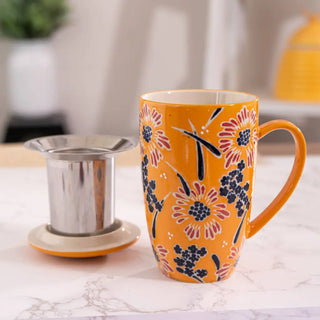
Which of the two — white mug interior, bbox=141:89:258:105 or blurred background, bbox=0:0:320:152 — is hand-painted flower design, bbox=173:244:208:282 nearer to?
white mug interior, bbox=141:89:258:105

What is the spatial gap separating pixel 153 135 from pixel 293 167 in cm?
15

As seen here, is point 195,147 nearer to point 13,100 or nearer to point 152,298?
point 152,298

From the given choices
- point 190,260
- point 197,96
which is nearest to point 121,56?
point 197,96

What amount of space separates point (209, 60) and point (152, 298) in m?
1.57

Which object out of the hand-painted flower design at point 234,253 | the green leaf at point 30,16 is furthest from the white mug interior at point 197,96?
the green leaf at point 30,16

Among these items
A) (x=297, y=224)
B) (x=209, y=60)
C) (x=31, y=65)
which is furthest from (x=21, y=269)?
(x=31, y=65)

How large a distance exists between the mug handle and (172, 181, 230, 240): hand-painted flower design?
0.20 feet

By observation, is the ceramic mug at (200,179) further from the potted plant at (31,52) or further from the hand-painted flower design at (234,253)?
the potted plant at (31,52)

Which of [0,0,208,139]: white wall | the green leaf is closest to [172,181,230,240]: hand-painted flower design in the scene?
the green leaf

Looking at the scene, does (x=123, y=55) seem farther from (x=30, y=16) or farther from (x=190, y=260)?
(x=190, y=260)

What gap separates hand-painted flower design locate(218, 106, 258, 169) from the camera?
48 centimetres

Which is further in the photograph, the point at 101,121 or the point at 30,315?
the point at 101,121

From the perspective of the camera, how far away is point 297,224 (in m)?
0.69

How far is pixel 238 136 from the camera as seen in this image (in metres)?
0.48
